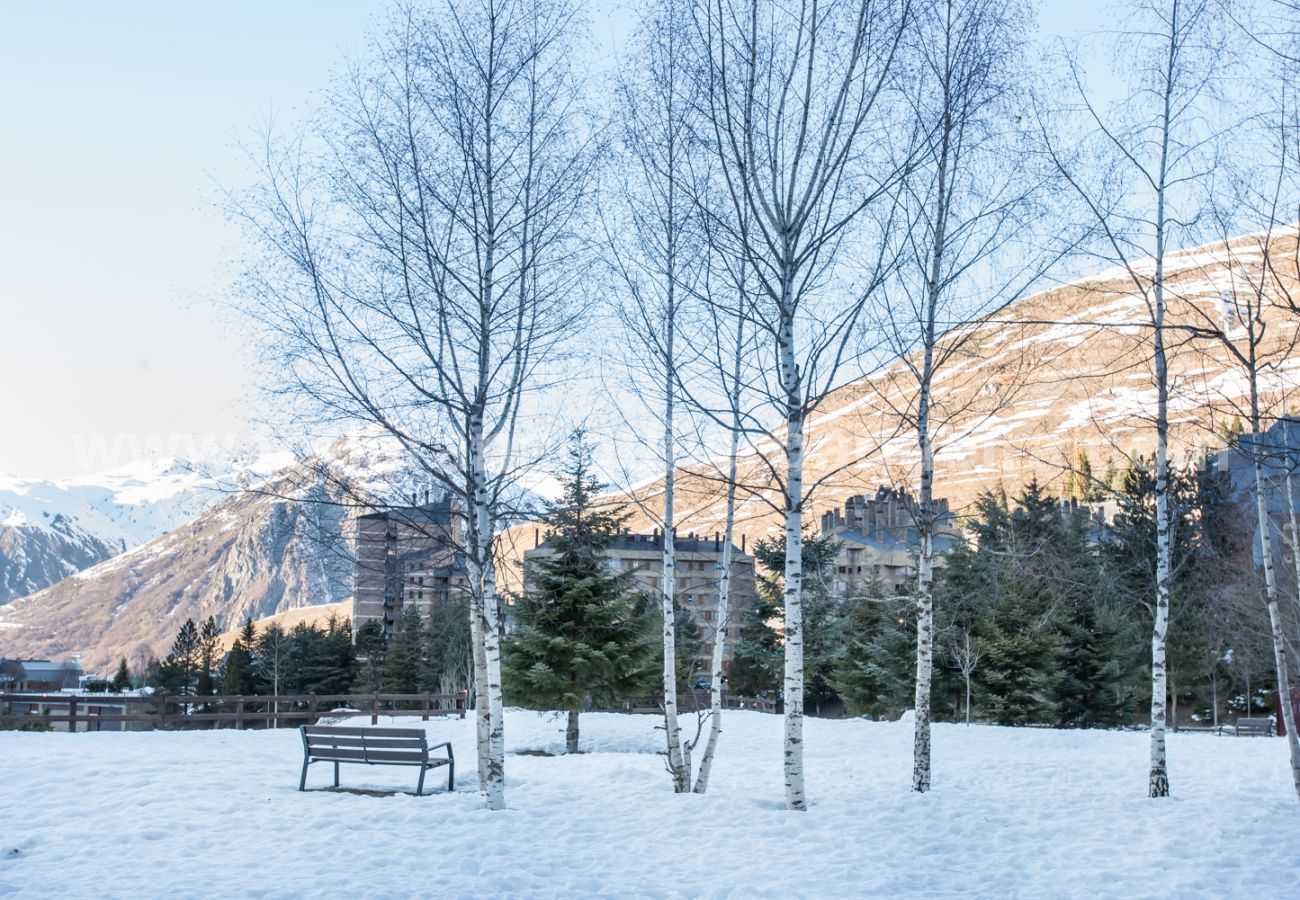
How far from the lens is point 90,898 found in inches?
285

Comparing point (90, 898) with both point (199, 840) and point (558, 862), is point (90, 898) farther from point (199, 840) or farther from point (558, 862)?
point (558, 862)

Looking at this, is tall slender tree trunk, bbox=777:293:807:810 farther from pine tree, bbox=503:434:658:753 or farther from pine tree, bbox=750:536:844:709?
pine tree, bbox=750:536:844:709

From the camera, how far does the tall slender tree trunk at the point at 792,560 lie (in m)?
10.4

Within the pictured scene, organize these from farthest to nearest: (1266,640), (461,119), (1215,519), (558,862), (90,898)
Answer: (1215,519), (1266,640), (461,119), (558,862), (90,898)

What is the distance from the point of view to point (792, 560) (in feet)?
34.6

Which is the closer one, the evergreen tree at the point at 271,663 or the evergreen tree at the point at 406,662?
the evergreen tree at the point at 406,662

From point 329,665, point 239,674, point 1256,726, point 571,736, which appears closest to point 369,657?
point 329,665

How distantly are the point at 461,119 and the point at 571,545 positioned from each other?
1624cm

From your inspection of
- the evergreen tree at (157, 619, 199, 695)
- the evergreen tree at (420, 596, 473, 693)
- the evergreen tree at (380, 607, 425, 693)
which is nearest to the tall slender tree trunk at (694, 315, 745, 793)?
the evergreen tree at (420, 596, 473, 693)

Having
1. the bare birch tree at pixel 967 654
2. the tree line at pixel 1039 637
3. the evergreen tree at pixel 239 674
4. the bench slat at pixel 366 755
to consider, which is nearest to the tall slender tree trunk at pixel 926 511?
the bench slat at pixel 366 755

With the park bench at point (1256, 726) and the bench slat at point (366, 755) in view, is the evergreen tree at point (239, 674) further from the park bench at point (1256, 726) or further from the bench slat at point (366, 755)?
the bench slat at point (366, 755)

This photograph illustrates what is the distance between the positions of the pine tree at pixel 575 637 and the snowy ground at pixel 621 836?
11.4m

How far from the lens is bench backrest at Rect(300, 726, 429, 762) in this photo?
13359mm

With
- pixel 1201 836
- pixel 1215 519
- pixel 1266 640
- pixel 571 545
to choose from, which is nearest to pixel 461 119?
pixel 1201 836
